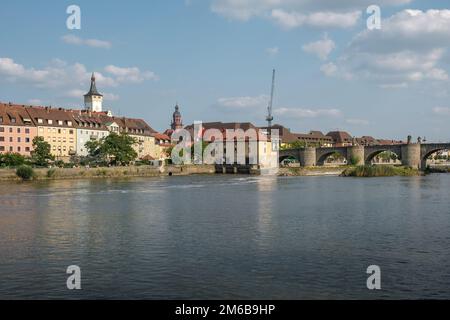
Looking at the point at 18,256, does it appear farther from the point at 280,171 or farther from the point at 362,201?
the point at 280,171

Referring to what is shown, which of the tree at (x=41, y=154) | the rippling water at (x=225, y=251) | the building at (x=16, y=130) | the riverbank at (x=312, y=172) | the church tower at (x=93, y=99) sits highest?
the church tower at (x=93, y=99)

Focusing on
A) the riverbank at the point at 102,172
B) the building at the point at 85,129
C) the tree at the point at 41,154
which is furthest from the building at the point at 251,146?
the tree at the point at 41,154

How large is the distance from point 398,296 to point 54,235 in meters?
18.4

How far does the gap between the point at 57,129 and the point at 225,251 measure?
103 metres

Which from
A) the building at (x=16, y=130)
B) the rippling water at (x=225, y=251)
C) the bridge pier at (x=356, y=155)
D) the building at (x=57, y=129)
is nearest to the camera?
the rippling water at (x=225, y=251)

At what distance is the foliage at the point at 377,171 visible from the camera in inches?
4097

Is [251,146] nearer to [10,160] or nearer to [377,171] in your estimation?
[377,171]

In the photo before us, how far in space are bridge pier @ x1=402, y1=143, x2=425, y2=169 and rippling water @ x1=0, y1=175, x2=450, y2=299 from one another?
78.8 m

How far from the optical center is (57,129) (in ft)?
394

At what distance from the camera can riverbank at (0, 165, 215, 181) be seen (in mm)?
87375

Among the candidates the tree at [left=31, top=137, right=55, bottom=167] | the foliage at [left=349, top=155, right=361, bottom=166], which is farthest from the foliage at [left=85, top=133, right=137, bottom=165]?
the foliage at [left=349, top=155, right=361, bottom=166]

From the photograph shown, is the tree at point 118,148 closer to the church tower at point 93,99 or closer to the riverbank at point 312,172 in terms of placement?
the riverbank at point 312,172

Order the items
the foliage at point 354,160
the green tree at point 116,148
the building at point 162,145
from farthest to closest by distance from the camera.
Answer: the building at point 162,145 → the foliage at point 354,160 → the green tree at point 116,148
